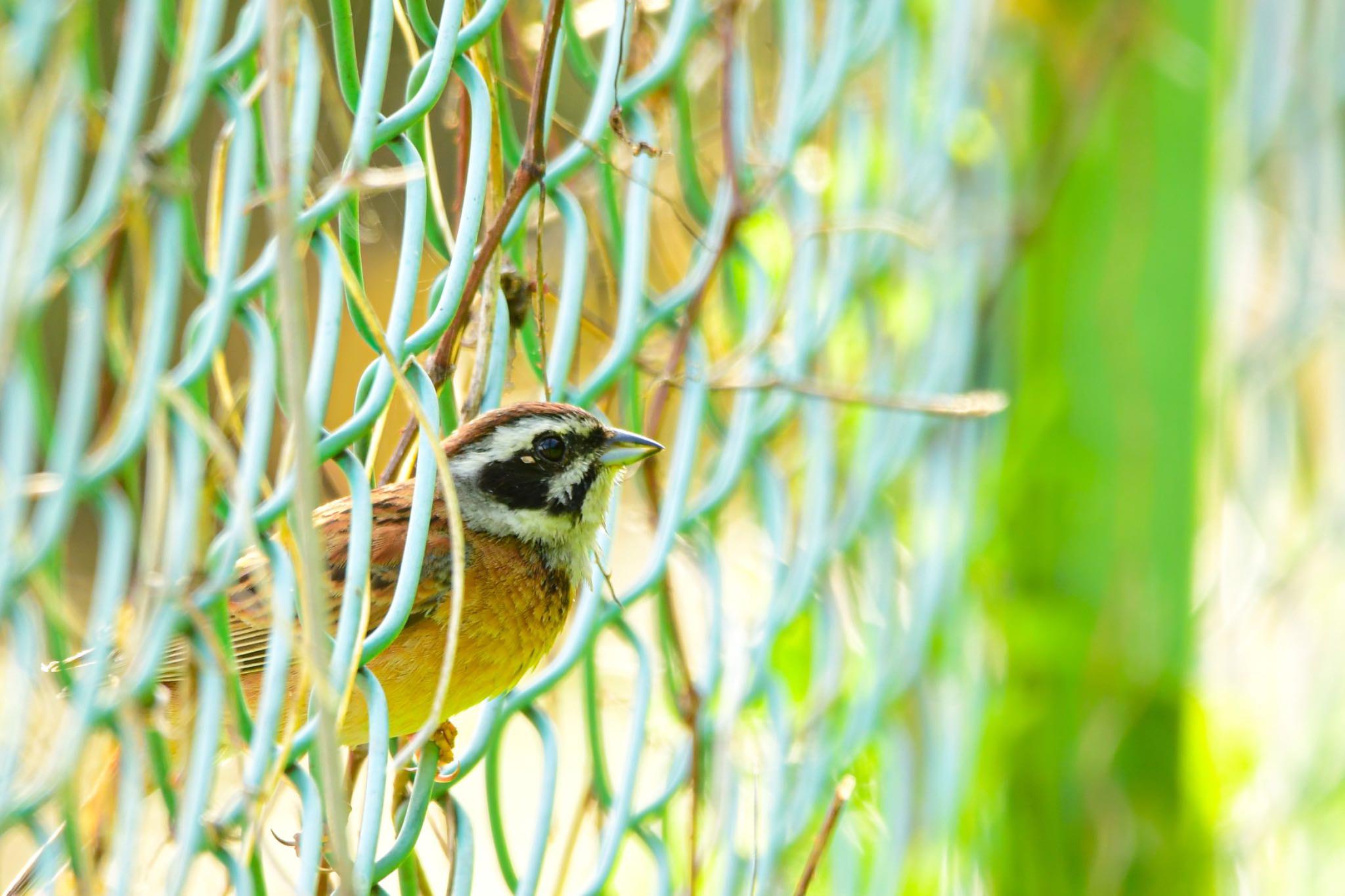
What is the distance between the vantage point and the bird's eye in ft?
6.27

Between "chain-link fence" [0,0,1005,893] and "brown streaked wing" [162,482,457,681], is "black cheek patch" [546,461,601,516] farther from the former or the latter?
"brown streaked wing" [162,482,457,681]

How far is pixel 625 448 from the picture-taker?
6.30 feet

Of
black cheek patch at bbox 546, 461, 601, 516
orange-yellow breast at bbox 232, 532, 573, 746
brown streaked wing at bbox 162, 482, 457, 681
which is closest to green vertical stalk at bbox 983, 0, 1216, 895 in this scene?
black cheek patch at bbox 546, 461, 601, 516

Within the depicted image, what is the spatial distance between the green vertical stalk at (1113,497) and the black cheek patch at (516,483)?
1.26m

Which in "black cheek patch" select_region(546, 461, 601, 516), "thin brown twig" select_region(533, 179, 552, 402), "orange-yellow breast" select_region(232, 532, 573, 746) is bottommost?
"orange-yellow breast" select_region(232, 532, 573, 746)

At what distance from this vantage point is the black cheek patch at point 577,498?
1.99m

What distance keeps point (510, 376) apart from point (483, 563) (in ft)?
1.11

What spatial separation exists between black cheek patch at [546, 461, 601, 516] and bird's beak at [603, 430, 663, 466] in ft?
0.14

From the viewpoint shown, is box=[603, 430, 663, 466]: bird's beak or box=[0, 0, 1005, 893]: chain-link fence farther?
box=[603, 430, 663, 466]: bird's beak

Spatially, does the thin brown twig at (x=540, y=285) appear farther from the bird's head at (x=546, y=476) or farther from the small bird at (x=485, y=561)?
the bird's head at (x=546, y=476)

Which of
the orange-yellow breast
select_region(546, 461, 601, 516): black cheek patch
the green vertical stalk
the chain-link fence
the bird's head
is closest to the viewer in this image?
the chain-link fence

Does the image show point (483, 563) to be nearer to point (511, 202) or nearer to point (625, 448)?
point (625, 448)

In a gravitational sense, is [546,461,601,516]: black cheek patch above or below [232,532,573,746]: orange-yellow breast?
above

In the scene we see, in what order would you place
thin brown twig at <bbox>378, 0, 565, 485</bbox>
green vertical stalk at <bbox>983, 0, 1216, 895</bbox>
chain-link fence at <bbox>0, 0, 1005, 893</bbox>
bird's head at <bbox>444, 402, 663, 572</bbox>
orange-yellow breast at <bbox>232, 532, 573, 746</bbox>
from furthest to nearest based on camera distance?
green vertical stalk at <bbox>983, 0, 1216, 895</bbox> → bird's head at <bbox>444, 402, 663, 572</bbox> → orange-yellow breast at <bbox>232, 532, 573, 746</bbox> → thin brown twig at <bbox>378, 0, 565, 485</bbox> → chain-link fence at <bbox>0, 0, 1005, 893</bbox>
